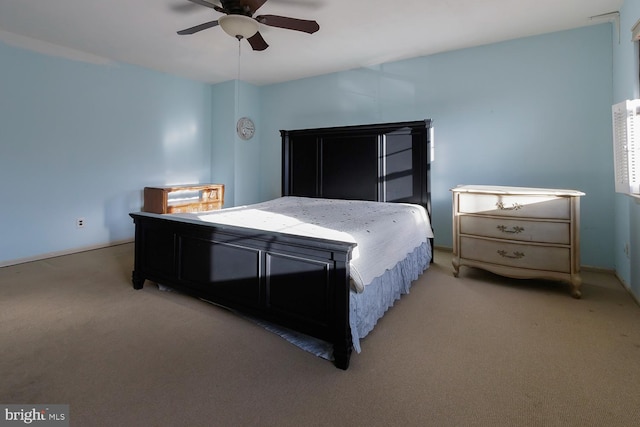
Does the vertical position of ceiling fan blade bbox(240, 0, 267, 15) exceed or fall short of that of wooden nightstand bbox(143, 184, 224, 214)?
it exceeds it

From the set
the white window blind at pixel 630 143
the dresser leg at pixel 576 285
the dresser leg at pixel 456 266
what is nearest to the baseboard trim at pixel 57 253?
the dresser leg at pixel 456 266

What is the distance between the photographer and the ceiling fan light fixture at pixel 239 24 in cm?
239

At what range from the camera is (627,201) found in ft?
9.09

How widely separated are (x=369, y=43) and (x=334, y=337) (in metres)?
3.32

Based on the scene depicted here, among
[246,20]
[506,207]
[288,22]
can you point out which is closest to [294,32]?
[288,22]

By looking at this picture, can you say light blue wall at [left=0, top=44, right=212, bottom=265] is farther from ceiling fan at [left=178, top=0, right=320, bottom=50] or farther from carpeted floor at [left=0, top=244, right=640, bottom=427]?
ceiling fan at [left=178, top=0, right=320, bottom=50]

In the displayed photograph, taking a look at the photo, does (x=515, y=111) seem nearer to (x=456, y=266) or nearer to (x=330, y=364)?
(x=456, y=266)

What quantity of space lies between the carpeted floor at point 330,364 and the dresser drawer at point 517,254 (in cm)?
27

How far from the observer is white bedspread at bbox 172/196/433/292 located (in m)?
1.99

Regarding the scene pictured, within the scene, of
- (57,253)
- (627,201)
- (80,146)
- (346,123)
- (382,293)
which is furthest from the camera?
(346,123)

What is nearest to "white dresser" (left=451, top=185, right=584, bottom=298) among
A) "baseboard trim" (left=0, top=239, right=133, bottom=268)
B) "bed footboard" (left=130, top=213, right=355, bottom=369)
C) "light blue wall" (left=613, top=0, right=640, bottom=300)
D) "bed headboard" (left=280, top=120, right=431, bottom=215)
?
"light blue wall" (left=613, top=0, right=640, bottom=300)

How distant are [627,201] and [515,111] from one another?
1401mm

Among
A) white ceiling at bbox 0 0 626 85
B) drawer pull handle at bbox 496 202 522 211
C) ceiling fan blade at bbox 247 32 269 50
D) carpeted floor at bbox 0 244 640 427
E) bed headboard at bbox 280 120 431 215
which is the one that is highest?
white ceiling at bbox 0 0 626 85

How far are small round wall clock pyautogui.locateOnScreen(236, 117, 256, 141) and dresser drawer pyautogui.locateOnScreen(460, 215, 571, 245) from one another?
148 inches
